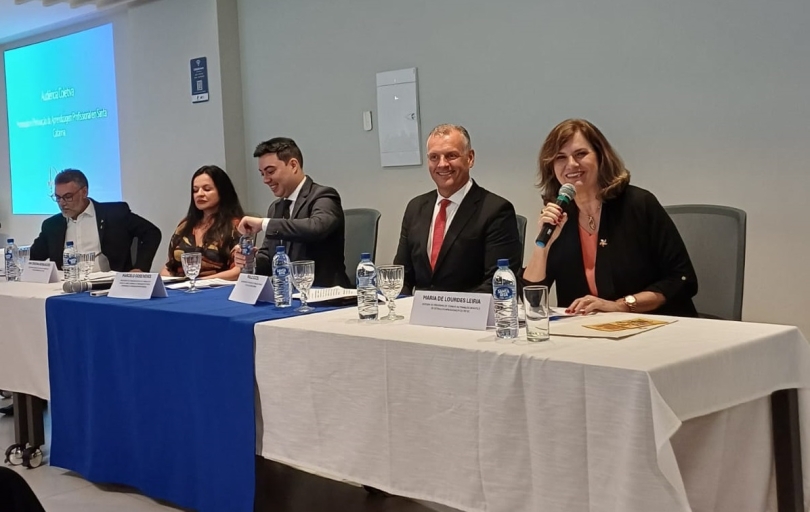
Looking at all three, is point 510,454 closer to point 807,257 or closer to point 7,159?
point 807,257

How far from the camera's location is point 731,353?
66.6 inches

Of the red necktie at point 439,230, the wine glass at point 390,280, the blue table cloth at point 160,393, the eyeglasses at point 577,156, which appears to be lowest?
the blue table cloth at point 160,393

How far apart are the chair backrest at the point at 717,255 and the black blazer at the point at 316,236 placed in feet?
4.29

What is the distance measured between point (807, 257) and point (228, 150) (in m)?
3.27

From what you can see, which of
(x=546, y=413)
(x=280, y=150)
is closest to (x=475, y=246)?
(x=280, y=150)

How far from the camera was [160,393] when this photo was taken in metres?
2.59

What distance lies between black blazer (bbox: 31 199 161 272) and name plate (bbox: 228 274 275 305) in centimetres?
171

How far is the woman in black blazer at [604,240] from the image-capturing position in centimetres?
238

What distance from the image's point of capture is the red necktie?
2.92 meters

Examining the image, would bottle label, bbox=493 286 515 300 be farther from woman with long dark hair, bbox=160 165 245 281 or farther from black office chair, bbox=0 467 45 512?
woman with long dark hair, bbox=160 165 245 281

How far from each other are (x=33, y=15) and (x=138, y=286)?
161 inches

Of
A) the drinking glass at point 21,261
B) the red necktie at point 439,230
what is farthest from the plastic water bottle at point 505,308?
the drinking glass at point 21,261

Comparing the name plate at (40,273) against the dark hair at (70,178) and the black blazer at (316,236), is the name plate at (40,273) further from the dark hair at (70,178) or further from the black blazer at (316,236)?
the black blazer at (316,236)

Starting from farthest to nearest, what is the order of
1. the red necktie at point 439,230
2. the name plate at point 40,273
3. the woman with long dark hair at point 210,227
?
the woman with long dark hair at point 210,227 < the name plate at point 40,273 < the red necktie at point 439,230
